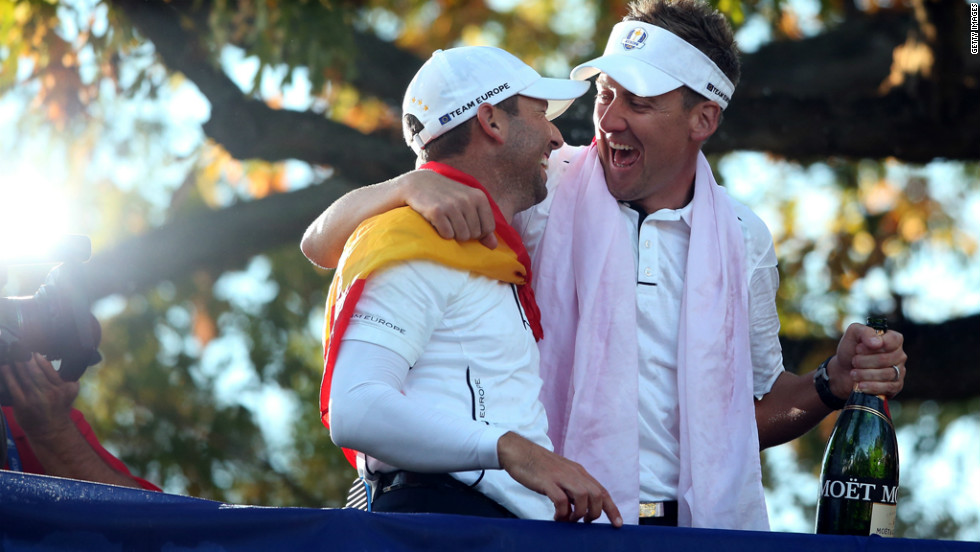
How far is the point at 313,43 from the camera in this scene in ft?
20.5

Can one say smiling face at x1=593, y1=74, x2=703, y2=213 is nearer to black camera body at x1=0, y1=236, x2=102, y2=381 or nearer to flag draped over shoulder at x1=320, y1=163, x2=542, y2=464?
flag draped over shoulder at x1=320, y1=163, x2=542, y2=464

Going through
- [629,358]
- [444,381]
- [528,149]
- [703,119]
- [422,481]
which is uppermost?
[703,119]

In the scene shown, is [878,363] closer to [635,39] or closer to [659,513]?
[659,513]

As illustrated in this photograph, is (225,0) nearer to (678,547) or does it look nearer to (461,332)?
(461,332)

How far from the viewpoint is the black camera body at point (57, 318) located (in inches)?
109

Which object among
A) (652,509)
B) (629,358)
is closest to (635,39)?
(629,358)

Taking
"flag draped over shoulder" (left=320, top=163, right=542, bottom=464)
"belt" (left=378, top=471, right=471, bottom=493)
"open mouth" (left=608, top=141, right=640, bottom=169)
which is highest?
"open mouth" (left=608, top=141, right=640, bottom=169)

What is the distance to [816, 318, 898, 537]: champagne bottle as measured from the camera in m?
2.64

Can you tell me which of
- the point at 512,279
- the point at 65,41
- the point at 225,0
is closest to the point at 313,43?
the point at 225,0

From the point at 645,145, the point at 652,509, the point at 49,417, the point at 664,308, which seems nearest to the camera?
the point at 652,509

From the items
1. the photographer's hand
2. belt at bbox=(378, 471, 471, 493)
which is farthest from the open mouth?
the photographer's hand

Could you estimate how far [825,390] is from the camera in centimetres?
332

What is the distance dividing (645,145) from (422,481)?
1.37m

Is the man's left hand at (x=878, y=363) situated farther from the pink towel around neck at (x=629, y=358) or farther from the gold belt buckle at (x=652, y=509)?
the gold belt buckle at (x=652, y=509)
